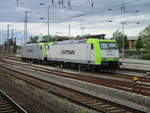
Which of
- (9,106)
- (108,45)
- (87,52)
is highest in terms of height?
(108,45)

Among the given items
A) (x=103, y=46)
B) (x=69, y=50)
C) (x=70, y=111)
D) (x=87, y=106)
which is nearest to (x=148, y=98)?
(x=87, y=106)

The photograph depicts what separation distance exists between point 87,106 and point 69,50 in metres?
18.7

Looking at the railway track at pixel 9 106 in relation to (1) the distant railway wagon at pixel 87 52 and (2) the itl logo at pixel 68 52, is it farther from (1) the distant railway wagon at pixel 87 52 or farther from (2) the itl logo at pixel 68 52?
(2) the itl logo at pixel 68 52

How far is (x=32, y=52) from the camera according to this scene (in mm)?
44375

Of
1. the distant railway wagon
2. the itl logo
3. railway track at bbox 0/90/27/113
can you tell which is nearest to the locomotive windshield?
the distant railway wagon

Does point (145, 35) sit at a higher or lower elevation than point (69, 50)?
higher

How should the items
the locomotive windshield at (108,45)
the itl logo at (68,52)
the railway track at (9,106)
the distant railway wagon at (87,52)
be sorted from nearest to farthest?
the railway track at (9,106), the distant railway wagon at (87,52), the locomotive windshield at (108,45), the itl logo at (68,52)

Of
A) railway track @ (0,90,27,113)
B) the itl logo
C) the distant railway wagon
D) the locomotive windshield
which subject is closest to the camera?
railway track @ (0,90,27,113)

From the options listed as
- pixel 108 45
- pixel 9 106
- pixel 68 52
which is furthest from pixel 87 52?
pixel 9 106

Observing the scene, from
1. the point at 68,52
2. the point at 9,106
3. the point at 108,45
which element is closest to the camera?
the point at 9,106

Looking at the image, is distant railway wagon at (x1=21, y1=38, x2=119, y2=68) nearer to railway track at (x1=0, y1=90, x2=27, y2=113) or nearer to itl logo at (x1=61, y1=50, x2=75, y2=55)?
itl logo at (x1=61, y1=50, x2=75, y2=55)

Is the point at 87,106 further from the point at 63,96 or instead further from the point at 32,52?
the point at 32,52

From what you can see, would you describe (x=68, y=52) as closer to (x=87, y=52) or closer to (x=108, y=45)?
(x=87, y=52)

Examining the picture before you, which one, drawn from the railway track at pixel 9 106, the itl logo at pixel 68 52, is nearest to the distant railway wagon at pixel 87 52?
the itl logo at pixel 68 52
